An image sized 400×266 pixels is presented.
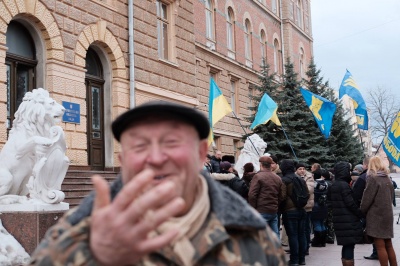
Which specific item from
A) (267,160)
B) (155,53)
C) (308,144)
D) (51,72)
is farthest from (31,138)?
(308,144)

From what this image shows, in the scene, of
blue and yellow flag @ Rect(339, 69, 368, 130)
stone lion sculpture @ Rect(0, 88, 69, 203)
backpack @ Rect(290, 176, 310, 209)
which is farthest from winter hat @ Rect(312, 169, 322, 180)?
stone lion sculpture @ Rect(0, 88, 69, 203)

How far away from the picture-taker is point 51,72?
15.1 m

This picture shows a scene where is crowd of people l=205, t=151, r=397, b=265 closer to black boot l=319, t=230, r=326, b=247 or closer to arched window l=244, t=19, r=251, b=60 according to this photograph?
black boot l=319, t=230, r=326, b=247

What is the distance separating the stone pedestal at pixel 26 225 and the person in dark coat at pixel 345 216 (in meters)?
4.48

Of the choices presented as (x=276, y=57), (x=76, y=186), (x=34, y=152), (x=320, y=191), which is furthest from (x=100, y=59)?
(x=276, y=57)

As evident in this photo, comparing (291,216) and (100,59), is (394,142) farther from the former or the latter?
(100,59)

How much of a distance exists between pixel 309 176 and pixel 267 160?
2888 mm

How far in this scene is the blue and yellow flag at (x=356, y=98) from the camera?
18.9 metres

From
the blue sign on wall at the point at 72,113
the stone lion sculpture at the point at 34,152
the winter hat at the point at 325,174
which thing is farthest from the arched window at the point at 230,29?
the stone lion sculpture at the point at 34,152

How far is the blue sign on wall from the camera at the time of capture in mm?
15367

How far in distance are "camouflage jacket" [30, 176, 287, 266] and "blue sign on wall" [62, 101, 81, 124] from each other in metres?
13.8

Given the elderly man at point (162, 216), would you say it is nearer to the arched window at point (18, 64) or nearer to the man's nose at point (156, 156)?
the man's nose at point (156, 156)

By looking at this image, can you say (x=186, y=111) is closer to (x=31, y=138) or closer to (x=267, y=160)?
(x=31, y=138)

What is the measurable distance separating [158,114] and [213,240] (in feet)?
1.50
